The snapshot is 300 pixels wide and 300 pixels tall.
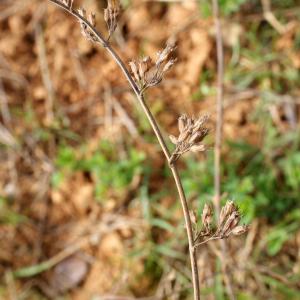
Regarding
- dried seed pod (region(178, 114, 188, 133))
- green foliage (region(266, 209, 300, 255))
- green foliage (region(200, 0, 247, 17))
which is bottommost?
dried seed pod (region(178, 114, 188, 133))

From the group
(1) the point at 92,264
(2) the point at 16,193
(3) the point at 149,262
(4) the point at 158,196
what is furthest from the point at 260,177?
(2) the point at 16,193

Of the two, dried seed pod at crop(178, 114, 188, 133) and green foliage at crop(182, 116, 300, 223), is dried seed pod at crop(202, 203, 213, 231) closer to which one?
dried seed pod at crop(178, 114, 188, 133)

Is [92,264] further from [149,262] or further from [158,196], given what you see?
[158,196]

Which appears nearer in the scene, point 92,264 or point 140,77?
point 140,77

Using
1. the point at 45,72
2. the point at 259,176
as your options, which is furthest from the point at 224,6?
the point at 45,72

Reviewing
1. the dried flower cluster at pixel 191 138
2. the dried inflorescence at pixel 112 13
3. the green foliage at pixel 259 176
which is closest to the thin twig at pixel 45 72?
the green foliage at pixel 259 176

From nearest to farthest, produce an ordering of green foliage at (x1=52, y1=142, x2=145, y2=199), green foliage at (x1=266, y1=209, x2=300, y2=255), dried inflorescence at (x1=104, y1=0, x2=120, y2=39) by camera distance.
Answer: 1. dried inflorescence at (x1=104, y1=0, x2=120, y2=39)
2. green foliage at (x1=266, y1=209, x2=300, y2=255)
3. green foliage at (x1=52, y1=142, x2=145, y2=199)

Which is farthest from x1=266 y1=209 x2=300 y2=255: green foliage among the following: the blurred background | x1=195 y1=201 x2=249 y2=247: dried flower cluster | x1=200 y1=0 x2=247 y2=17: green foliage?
x1=195 y1=201 x2=249 y2=247: dried flower cluster

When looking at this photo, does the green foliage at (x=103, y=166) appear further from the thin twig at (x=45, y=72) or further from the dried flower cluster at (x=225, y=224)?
the dried flower cluster at (x=225, y=224)
